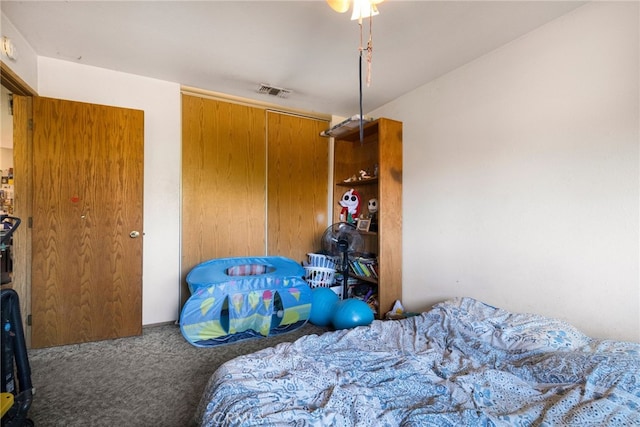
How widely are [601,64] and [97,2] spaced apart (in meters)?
3.03

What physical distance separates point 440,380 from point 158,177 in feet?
9.33

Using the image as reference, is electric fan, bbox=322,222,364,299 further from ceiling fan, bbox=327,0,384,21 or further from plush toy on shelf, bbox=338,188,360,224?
ceiling fan, bbox=327,0,384,21

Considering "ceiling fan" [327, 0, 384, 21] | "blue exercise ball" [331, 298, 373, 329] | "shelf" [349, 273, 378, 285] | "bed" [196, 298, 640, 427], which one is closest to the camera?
A: "bed" [196, 298, 640, 427]

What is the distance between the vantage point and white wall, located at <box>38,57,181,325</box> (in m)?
2.65

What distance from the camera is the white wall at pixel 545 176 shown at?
5.09 ft

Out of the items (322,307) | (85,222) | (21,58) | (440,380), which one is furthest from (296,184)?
(440,380)

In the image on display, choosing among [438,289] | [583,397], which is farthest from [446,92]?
[583,397]

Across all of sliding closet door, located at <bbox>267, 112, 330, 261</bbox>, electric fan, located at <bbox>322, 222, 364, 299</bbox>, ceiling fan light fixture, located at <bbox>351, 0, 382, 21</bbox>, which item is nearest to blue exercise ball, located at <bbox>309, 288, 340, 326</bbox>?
electric fan, located at <bbox>322, 222, 364, 299</bbox>

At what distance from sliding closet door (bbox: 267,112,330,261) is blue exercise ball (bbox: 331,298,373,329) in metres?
1.29

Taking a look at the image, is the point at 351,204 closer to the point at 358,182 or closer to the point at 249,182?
the point at 358,182

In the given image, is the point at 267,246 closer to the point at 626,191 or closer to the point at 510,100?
the point at 510,100

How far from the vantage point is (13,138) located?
222 centimetres

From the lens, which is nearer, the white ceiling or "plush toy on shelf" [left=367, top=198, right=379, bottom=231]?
the white ceiling

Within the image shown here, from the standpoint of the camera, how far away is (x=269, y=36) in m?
2.04
